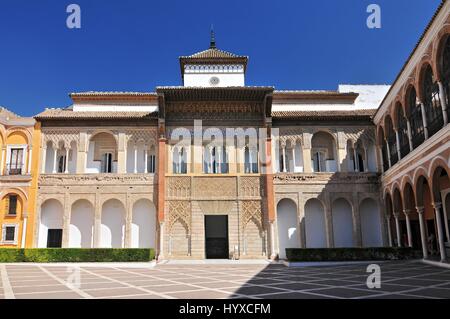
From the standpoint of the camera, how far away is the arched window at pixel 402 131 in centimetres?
2052

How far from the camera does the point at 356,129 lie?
2570 cm

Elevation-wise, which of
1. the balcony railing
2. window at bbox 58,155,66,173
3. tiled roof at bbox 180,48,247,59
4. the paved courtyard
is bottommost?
the paved courtyard

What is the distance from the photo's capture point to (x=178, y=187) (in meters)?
24.3

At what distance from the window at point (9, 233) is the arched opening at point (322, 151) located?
18.5 metres

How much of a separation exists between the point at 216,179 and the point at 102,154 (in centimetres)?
753

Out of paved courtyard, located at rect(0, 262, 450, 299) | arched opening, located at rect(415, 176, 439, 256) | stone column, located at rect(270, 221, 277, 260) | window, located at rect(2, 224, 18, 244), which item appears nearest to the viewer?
paved courtyard, located at rect(0, 262, 450, 299)

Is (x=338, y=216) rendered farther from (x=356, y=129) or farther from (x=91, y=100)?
(x=91, y=100)

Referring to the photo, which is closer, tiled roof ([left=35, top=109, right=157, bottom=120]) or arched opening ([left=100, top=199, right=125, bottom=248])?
arched opening ([left=100, top=199, right=125, bottom=248])

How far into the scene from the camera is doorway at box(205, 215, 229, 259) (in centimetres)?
2428

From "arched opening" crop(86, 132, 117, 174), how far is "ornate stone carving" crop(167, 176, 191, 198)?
3.79 m

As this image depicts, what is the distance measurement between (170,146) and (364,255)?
1274 cm

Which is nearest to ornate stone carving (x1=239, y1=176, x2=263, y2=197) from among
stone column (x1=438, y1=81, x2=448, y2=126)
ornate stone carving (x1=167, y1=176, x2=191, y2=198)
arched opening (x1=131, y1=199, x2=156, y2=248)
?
ornate stone carving (x1=167, y1=176, x2=191, y2=198)

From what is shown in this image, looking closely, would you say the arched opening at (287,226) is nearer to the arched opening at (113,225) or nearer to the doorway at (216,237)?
the doorway at (216,237)

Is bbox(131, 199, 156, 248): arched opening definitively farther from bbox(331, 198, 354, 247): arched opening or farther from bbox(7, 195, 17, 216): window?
bbox(331, 198, 354, 247): arched opening
